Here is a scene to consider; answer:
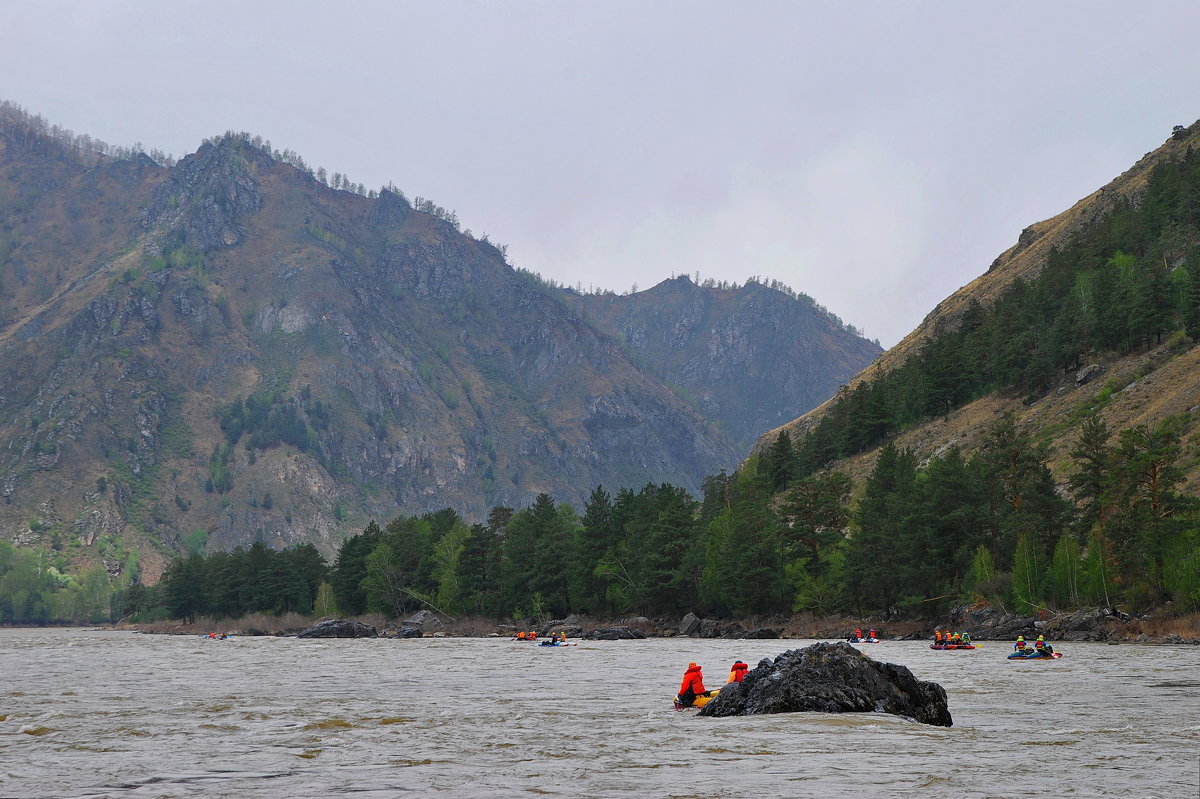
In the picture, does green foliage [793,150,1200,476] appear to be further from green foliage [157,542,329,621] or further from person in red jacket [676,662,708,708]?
person in red jacket [676,662,708,708]

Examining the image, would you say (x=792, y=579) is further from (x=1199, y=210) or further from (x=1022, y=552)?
(x=1199, y=210)

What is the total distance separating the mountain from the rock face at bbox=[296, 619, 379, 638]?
3126 inches

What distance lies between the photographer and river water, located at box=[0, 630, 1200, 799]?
61.8 feet

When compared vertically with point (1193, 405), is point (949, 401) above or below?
above

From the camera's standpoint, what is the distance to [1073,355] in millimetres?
147250

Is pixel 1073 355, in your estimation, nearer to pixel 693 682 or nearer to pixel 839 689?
pixel 693 682

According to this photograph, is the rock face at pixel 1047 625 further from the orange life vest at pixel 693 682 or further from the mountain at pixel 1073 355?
the orange life vest at pixel 693 682

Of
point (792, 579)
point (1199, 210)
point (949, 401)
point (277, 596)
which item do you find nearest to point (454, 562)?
→ point (277, 596)

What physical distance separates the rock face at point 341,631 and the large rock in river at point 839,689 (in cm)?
11174

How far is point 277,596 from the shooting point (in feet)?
595

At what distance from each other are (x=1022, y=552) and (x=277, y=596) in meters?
135

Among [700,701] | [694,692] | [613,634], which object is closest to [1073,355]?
[613,634]

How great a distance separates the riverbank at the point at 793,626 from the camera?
75938mm

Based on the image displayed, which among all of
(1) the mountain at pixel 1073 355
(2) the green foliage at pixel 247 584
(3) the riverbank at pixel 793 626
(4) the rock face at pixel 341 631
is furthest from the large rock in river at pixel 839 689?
(2) the green foliage at pixel 247 584
